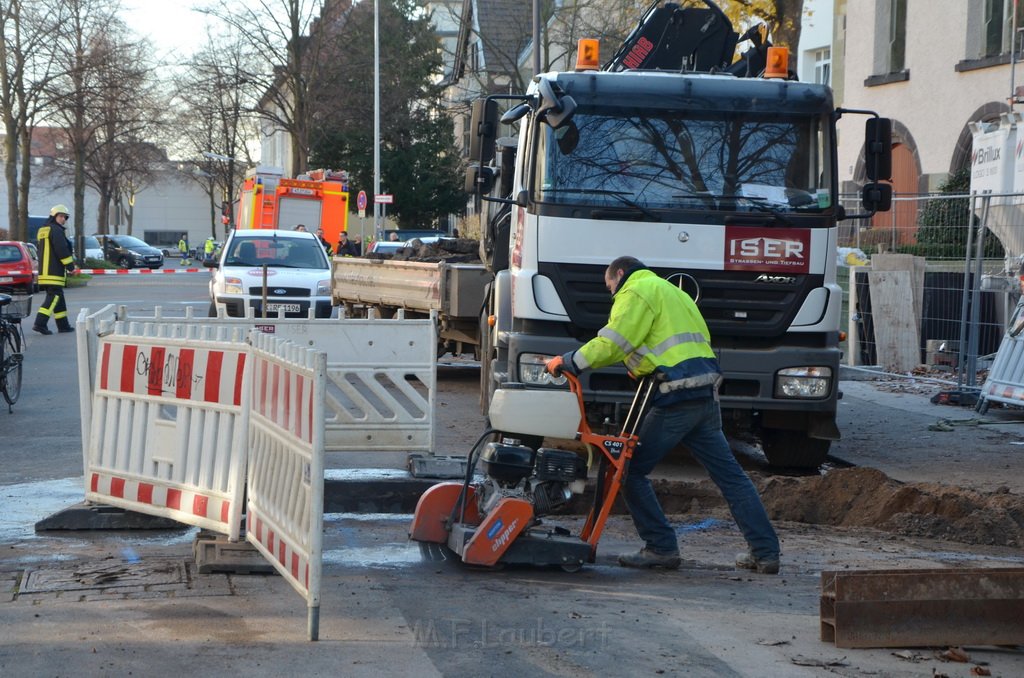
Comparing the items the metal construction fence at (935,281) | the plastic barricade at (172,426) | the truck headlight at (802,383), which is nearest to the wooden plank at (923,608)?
the plastic barricade at (172,426)

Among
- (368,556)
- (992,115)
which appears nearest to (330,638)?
(368,556)

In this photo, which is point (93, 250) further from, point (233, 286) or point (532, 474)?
point (532, 474)

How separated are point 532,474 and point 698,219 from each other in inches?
135

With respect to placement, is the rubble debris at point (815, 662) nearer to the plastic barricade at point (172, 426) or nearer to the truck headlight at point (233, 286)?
the plastic barricade at point (172, 426)

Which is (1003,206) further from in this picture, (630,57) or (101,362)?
(101,362)

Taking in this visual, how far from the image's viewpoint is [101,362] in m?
7.38

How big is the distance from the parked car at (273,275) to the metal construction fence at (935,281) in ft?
27.1

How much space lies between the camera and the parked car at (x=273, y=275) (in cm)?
2078

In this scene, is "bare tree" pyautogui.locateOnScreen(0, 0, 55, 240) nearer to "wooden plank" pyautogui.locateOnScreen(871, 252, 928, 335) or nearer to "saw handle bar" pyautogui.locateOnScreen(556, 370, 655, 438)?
"wooden plank" pyautogui.locateOnScreen(871, 252, 928, 335)

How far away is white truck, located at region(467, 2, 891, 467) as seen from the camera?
9531 mm

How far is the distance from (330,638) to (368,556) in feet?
5.51

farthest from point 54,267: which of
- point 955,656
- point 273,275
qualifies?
point 955,656

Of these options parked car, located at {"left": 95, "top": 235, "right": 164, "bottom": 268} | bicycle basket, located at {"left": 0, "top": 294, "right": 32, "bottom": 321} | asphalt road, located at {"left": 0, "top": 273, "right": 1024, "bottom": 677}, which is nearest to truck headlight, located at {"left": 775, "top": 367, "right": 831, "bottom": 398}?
asphalt road, located at {"left": 0, "top": 273, "right": 1024, "bottom": 677}

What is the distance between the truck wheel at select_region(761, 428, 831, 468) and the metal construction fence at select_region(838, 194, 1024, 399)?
4.43m
